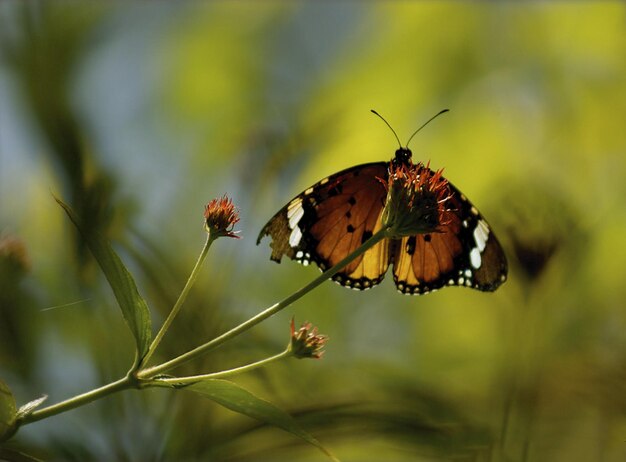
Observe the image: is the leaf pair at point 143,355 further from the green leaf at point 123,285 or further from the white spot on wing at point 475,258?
the white spot on wing at point 475,258

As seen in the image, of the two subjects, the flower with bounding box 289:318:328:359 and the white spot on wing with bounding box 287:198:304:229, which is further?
the white spot on wing with bounding box 287:198:304:229

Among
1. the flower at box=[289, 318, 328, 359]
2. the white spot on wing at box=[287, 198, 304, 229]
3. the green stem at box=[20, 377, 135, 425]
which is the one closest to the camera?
the green stem at box=[20, 377, 135, 425]

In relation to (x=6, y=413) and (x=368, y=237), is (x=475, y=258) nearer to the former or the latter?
(x=368, y=237)

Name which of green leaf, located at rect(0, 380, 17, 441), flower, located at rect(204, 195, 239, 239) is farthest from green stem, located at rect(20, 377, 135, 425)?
flower, located at rect(204, 195, 239, 239)

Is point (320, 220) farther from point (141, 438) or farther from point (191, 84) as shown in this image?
point (191, 84)

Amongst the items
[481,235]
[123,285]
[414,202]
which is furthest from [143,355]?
[481,235]

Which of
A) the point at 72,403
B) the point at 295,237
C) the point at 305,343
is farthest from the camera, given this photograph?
the point at 295,237

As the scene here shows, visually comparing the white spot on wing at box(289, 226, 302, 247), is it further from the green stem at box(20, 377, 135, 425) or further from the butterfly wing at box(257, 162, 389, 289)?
the green stem at box(20, 377, 135, 425)
